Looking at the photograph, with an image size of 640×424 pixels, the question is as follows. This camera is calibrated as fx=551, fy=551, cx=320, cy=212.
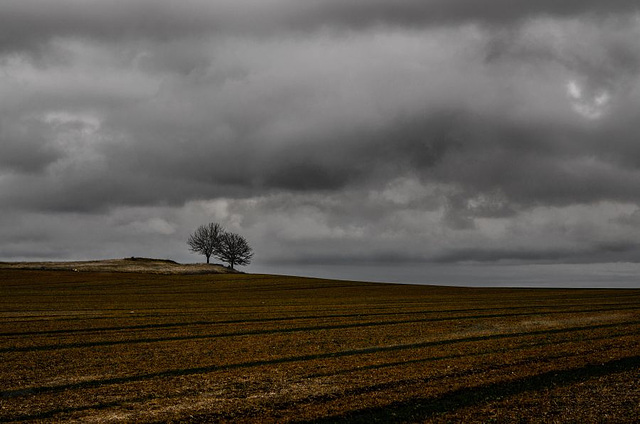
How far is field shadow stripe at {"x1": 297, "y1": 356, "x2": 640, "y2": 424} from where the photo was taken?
573 inches

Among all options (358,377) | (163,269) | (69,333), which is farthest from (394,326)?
(163,269)

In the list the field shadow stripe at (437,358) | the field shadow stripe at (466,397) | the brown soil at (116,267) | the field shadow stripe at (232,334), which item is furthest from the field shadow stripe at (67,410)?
the brown soil at (116,267)

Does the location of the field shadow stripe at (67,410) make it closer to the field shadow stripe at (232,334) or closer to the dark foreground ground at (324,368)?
the dark foreground ground at (324,368)

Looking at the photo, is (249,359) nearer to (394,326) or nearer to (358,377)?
(358,377)

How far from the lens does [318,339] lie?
98.4 feet

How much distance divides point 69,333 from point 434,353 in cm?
2254

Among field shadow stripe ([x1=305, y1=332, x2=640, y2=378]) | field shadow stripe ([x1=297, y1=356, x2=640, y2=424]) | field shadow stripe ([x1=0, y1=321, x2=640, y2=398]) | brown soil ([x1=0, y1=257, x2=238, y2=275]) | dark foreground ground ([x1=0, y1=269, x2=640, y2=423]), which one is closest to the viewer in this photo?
field shadow stripe ([x1=297, y1=356, x2=640, y2=424])

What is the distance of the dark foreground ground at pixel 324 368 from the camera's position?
15.3 metres

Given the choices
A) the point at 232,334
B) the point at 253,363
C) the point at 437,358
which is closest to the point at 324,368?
the point at 253,363

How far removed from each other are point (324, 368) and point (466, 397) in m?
6.74

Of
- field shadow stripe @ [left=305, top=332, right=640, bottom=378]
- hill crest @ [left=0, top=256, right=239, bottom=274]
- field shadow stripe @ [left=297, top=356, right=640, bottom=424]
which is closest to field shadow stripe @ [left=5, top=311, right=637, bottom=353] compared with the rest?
field shadow stripe @ [left=305, top=332, right=640, bottom=378]

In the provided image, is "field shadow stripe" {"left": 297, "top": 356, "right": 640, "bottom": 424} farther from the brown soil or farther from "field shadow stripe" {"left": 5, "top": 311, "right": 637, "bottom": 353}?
the brown soil

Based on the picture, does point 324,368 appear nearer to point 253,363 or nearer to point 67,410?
point 253,363

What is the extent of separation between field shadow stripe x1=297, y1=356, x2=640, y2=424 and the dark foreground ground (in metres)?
0.06
